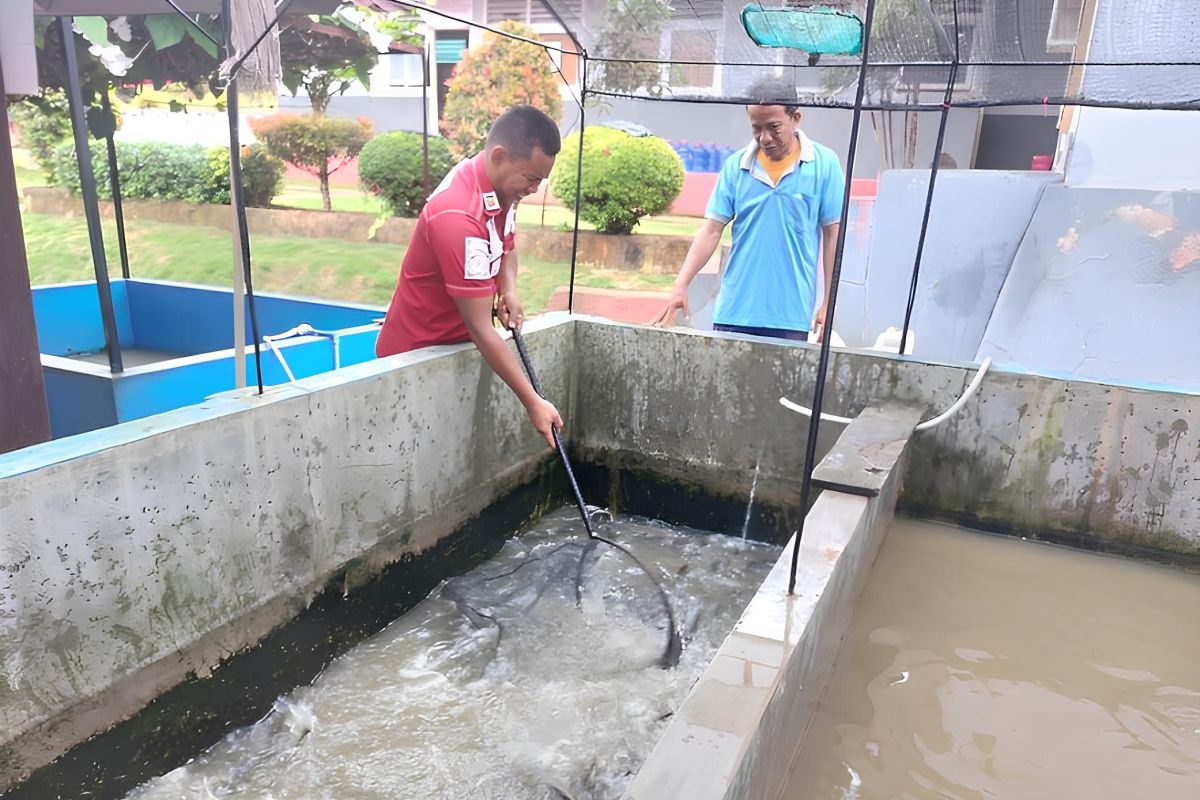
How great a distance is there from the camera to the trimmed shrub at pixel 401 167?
12242mm

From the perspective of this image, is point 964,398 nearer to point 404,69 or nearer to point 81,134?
point 81,134

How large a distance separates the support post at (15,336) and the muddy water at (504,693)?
1.89 metres

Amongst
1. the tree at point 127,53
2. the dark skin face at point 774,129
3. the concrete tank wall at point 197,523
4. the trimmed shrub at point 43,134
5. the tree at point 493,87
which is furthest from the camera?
the trimmed shrub at point 43,134

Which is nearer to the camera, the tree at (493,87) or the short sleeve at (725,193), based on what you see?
the short sleeve at (725,193)

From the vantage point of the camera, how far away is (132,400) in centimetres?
419

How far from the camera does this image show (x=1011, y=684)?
2.64 metres

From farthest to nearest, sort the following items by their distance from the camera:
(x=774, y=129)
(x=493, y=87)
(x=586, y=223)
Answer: (x=493, y=87) → (x=586, y=223) → (x=774, y=129)

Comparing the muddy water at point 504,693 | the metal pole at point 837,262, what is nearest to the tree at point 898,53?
the metal pole at point 837,262

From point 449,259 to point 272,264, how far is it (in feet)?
33.0

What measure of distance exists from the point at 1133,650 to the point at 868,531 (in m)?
1.01

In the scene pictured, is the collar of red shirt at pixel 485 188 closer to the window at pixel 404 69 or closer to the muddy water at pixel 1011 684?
the muddy water at pixel 1011 684

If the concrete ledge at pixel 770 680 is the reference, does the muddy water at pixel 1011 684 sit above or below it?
below

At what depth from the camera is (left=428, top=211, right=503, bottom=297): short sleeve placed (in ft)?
9.37

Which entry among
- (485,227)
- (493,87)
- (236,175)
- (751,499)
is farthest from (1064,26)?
(493,87)
